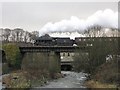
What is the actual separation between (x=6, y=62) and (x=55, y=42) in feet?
137

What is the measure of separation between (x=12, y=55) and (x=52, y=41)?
39.9 m

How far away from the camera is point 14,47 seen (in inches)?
2377

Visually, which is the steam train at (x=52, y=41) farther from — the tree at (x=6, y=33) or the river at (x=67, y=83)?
the river at (x=67, y=83)

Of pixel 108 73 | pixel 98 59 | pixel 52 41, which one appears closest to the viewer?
pixel 108 73

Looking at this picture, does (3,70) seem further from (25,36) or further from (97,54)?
(25,36)

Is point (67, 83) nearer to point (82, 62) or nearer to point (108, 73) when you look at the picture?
point (82, 62)

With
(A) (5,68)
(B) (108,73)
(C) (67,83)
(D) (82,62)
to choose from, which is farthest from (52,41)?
(B) (108,73)

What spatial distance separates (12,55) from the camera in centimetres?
5841

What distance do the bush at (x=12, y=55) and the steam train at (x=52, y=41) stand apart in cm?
3014

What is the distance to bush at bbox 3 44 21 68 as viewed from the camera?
5839cm

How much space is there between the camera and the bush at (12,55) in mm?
58391

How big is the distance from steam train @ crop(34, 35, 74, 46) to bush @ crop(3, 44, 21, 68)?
30.1 meters

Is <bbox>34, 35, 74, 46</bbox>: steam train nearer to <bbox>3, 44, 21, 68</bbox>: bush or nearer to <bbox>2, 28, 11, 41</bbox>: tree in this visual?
<bbox>2, 28, 11, 41</bbox>: tree

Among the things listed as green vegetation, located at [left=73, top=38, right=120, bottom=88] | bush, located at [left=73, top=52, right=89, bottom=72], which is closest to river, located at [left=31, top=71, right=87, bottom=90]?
green vegetation, located at [left=73, top=38, right=120, bottom=88]
